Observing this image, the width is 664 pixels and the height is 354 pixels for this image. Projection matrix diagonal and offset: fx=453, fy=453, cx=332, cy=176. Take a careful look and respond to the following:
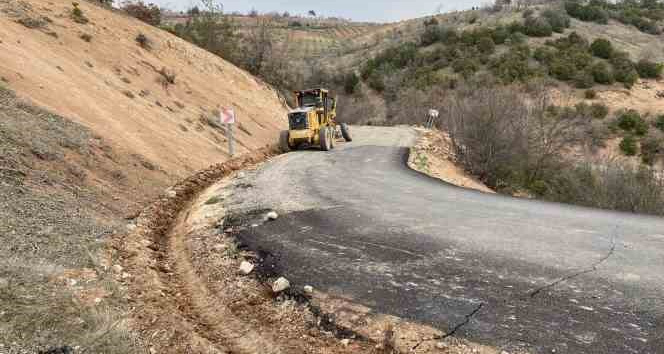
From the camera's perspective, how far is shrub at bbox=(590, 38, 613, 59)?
149 ft

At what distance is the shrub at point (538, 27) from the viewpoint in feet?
168

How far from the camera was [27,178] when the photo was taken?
7.00 metres

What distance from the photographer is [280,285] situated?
531cm

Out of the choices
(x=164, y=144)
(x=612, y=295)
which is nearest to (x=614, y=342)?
(x=612, y=295)

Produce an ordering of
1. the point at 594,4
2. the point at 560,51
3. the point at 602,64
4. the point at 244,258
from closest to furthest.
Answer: the point at 244,258 < the point at 602,64 < the point at 560,51 < the point at 594,4

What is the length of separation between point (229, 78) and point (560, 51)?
36.1 meters

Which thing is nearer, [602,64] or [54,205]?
[54,205]

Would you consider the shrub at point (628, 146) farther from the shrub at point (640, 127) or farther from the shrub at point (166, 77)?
the shrub at point (166, 77)

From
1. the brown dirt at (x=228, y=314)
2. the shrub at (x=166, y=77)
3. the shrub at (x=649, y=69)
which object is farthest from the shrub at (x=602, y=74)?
the brown dirt at (x=228, y=314)

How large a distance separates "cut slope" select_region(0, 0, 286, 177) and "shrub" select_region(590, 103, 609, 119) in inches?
984

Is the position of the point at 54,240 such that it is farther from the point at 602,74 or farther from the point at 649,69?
the point at 649,69

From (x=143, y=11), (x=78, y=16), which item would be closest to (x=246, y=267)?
(x=78, y=16)

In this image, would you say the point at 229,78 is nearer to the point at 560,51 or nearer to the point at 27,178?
the point at 27,178

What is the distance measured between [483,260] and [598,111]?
121 ft
